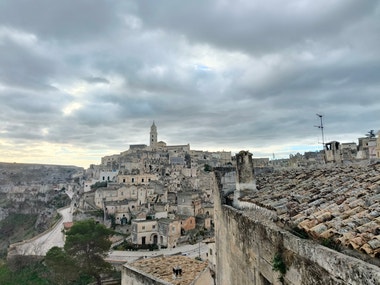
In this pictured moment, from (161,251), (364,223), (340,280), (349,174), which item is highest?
(349,174)

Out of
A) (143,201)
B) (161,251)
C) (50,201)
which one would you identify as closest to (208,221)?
(161,251)

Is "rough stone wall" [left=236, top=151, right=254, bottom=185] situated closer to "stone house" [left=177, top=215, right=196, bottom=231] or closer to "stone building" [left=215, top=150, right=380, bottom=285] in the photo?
"stone building" [left=215, top=150, right=380, bottom=285]

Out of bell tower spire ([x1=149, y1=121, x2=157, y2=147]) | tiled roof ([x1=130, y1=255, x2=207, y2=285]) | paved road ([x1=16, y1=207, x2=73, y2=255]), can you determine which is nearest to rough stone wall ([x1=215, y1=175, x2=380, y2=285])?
tiled roof ([x1=130, y1=255, x2=207, y2=285])

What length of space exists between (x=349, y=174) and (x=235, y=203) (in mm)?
2842

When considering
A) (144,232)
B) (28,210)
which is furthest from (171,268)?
(28,210)

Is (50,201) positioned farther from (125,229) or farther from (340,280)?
(340,280)

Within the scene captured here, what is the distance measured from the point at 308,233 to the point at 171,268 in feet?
48.0

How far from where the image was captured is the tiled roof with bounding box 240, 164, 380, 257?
12.2 feet

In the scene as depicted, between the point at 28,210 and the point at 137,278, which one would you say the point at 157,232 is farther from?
the point at 28,210

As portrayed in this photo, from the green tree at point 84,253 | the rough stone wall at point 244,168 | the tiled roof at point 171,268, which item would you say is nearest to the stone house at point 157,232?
the green tree at point 84,253

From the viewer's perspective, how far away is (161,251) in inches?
1661

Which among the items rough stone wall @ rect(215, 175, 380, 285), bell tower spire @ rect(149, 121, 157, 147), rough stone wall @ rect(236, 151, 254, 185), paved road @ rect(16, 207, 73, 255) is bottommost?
paved road @ rect(16, 207, 73, 255)

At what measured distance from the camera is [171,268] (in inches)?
691

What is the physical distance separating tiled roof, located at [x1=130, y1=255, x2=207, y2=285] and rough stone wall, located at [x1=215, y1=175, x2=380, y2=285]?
7224 mm
